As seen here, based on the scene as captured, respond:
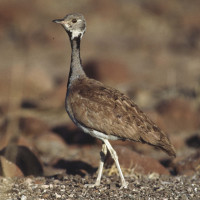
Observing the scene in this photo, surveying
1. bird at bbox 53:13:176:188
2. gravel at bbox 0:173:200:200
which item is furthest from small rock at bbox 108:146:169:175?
bird at bbox 53:13:176:188

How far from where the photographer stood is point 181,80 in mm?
16953

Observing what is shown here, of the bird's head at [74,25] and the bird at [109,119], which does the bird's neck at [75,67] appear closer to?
the bird's head at [74,25]

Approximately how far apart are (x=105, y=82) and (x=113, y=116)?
10.1 metres

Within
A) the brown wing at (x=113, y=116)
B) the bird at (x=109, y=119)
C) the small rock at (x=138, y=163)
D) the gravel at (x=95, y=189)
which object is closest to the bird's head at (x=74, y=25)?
the bird at (x=109, y=119)

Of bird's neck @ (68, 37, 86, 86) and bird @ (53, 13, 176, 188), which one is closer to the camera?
bird @ (53, 13, 176, 188)

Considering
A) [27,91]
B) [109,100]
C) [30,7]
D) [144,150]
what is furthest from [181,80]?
[30,7]

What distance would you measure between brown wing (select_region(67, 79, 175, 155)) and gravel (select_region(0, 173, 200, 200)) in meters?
0.55

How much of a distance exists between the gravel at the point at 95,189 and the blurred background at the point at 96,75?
763 millimetres

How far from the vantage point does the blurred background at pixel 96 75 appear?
907cm

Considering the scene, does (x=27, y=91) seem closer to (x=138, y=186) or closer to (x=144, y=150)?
(x=144, y=150)

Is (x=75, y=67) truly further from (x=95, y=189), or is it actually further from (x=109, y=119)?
(x=95, y=189)

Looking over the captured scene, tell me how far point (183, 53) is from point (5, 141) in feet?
44.3

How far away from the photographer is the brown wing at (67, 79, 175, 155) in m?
6.93

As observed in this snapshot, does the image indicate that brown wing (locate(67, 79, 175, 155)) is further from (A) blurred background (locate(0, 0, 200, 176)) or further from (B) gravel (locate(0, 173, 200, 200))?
(A) blurred background (locate(0, 0, 200, 176))
